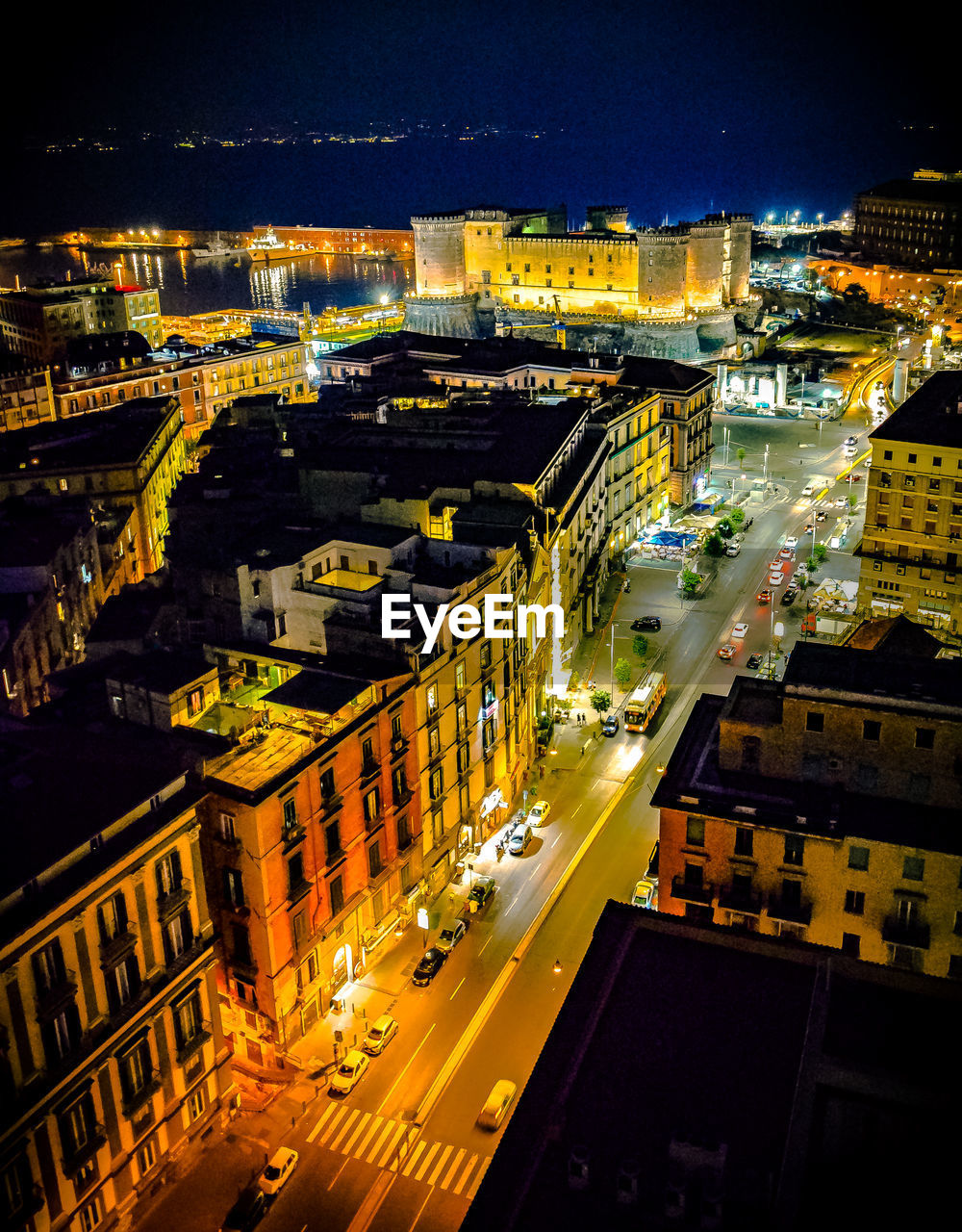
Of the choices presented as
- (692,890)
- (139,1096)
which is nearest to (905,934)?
(692,890)

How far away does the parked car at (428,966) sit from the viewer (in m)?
38.5

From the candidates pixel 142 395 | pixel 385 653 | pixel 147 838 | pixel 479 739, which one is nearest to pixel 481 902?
pixel 479 739

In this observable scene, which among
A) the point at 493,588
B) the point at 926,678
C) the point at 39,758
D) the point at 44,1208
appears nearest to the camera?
the point at 44,1208

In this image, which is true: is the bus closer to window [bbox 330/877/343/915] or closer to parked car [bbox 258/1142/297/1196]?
window [bbox 330/877/343/915]

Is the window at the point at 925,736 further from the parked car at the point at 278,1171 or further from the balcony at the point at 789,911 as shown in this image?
the parked car at the point at 278,1171

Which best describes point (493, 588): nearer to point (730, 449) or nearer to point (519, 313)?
point (730, 449)

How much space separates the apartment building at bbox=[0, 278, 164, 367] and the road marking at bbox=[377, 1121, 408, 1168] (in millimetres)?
109818

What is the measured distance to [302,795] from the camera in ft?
111

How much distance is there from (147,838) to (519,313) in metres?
126

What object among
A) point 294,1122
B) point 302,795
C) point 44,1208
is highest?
point 302,795

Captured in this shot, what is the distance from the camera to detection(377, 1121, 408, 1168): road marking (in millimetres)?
32031

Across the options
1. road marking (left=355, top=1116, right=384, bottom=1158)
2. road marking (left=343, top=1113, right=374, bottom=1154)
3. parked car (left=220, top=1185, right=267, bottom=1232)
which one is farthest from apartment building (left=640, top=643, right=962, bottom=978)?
parked car (left=220, top=1185, right=267, bottom=1232)

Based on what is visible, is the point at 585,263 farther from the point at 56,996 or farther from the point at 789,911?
the point at 56,996

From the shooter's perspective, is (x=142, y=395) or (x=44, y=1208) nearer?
(x=44, y=1208)
